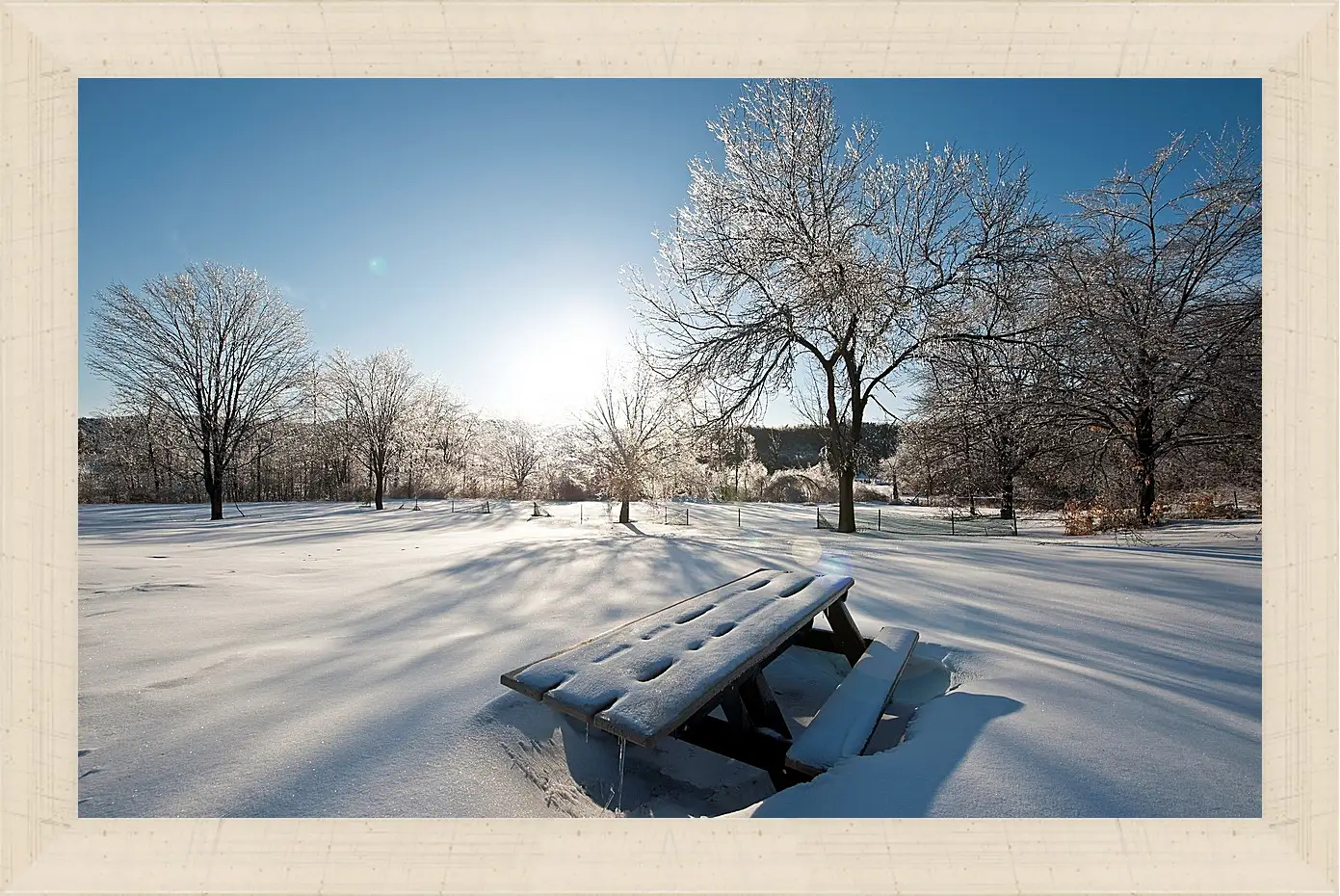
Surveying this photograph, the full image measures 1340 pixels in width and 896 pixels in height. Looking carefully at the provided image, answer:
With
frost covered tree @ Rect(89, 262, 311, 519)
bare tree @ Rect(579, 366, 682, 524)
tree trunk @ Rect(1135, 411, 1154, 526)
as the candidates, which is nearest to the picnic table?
tree trunk @ Rect(1135, 411, 1154, 526)

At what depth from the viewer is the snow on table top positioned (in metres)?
1.40

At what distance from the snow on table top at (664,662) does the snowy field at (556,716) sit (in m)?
0.29

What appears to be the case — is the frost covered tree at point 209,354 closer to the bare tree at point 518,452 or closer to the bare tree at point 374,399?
the bare tree at point 374,399

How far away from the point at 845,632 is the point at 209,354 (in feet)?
66.3

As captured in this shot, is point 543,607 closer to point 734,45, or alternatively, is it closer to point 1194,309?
point 734,45

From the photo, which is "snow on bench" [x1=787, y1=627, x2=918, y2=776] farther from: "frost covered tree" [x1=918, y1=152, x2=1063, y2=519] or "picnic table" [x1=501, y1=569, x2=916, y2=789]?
"frost covered tree" [x1=918, y1=152, x2=1063, y2=519]

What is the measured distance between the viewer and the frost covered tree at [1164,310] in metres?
6.41

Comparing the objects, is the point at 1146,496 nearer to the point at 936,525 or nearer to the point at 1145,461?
the point at 1145,461

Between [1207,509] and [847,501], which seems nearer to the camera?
[1207,509]

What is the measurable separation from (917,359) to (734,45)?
29.7 ft

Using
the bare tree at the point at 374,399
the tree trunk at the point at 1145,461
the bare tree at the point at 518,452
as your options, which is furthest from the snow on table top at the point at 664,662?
the bare tree at the point at 518,452

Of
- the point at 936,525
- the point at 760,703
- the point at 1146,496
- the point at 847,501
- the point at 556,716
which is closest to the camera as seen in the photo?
the point at 556,716

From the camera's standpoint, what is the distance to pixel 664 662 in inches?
66.5

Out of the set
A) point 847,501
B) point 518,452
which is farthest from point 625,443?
point 518,452
